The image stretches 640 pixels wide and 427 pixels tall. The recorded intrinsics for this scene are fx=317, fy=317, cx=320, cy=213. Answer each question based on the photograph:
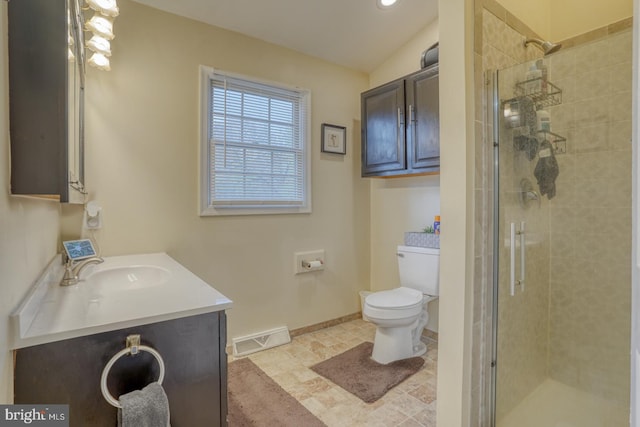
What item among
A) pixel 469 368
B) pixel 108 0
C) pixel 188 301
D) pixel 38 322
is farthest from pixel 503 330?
pixel 108 0

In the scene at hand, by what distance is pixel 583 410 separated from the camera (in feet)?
5.66

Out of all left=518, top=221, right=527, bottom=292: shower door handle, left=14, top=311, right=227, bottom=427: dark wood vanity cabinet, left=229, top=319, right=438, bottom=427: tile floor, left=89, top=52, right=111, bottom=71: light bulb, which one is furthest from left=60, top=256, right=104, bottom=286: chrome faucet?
left=518, top=221, right=527, bottom=292: shower door handle

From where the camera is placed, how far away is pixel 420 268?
245 centimetres

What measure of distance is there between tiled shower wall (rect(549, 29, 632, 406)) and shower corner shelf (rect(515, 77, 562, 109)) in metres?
0.04

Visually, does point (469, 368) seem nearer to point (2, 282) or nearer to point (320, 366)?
point (320, 366)

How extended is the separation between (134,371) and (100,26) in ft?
5.69

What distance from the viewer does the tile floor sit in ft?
5.54

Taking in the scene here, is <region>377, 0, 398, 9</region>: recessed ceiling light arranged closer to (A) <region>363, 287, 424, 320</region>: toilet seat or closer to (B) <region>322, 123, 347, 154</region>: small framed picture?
(B) <region>322, 123, 347, 154</region>: small framed picture

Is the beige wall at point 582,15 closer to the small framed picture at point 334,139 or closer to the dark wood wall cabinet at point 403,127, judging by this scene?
the dark wood wall cabinet at point 403,127

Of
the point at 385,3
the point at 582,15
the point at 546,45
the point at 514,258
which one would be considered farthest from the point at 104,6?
the point at 582,15

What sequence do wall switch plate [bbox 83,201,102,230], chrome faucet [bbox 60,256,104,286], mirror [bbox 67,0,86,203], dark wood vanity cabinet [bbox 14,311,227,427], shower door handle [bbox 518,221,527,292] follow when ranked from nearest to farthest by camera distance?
dark wood vanity cabinet [bbox 14,311,227,427], mirror [bbox 67,0,86,203], chrome faucet [bbox 60,256,104,286], shower door handle [bbox 518,221,527,292], wall switch plate [bbox 83,201,102,230]

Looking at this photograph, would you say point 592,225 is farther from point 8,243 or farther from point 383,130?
point 8,243

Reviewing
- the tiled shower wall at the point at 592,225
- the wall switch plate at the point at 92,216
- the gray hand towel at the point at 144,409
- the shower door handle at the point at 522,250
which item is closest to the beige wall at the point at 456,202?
the shower door handle at the point at 522,250

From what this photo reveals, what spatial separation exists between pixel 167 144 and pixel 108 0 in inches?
32.5
